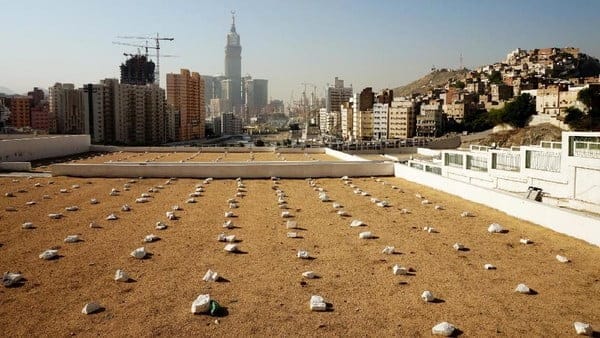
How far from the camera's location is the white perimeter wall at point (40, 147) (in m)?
26.8

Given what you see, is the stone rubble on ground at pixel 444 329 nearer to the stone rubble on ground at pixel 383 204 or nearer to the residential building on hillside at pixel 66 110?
the stone rubble on ground at pixel 383 204

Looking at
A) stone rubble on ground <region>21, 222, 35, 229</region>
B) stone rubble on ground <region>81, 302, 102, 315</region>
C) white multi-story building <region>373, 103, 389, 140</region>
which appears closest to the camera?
stone rubble on ground <region>81, 302, 102, 315</region>

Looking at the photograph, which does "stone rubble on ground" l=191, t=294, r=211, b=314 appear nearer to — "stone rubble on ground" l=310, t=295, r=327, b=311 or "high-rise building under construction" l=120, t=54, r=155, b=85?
"stone rubble on ground" l=310, t=295, r=327, b=311

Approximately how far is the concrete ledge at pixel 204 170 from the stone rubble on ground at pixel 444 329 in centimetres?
1562

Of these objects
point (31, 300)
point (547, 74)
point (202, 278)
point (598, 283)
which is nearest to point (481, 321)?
point (598, 283)

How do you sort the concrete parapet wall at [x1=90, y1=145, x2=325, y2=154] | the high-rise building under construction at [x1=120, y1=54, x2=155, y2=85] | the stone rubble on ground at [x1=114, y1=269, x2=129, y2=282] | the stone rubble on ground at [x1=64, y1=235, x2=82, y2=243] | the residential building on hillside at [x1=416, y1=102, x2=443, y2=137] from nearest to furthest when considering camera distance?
the stone rubble on ground at [x1=114, y1=269, x2=129, y2=282] → the stone rubble on ground at [x1=64, y1=235, x2=82, y2=243] → the concrete parapet wall at [x1=90, y1=145, x2=325, y2=154] → the residential building on hillside at [x1=416, y1=102, x2=443, y2=137] → the high-rise building under construction at [x1=120, y1=54, x2=155, y2=85]

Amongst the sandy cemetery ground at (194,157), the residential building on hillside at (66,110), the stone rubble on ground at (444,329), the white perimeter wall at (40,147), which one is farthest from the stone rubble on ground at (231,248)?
the residential building on hillside at (66,110)

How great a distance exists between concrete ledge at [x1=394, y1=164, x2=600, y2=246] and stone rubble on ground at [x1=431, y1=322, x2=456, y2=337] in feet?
19.0

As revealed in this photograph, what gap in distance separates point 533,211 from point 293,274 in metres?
7.34

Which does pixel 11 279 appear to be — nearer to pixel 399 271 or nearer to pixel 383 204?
pixel 399 271

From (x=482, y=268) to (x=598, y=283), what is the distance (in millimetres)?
1756

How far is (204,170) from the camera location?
68.4 feet

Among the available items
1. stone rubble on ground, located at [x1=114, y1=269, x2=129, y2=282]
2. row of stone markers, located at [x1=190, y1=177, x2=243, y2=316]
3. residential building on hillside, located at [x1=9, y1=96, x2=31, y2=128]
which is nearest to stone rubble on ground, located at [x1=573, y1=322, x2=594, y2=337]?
row of stone markers, located at [x1=190, y1=177, x2=243, y2=316]

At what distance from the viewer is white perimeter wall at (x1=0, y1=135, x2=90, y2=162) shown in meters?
26.8
